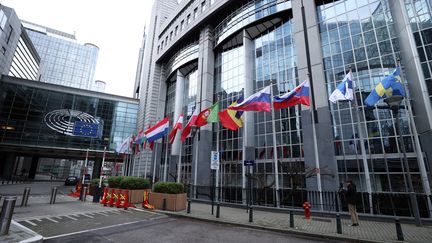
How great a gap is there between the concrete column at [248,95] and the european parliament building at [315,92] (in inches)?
4.3

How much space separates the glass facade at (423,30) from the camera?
15.1 metres

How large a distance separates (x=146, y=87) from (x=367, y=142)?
4157cm

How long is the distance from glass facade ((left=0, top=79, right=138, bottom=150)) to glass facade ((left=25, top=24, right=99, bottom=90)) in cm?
8153

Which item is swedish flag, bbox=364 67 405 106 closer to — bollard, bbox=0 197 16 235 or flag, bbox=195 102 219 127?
flag, bbox=195 102 219 127

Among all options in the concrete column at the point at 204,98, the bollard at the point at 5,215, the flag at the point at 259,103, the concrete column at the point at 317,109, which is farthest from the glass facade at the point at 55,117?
the concrete column at the point at 317,109

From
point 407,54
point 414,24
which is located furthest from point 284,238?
point 414,24

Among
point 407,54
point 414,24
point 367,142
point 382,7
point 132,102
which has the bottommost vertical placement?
point 367,142

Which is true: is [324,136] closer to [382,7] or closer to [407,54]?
[407,54]

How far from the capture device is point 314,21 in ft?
66.5

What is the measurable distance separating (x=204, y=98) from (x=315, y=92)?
47.3 feet

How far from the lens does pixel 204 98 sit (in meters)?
29.1

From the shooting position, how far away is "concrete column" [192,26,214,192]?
26750mm

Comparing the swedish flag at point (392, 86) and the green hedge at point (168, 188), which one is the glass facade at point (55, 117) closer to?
the green hedge at point (168, 188)

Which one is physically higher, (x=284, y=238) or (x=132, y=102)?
(x=132, y=102)
